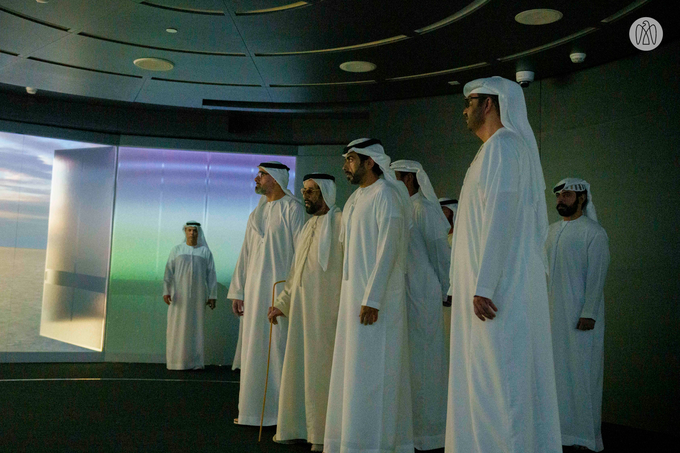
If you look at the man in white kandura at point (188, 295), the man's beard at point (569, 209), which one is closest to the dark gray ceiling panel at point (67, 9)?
the man's beard at point (569, 209)

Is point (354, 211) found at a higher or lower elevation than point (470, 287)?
higher

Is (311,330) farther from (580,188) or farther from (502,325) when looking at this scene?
(580,188)

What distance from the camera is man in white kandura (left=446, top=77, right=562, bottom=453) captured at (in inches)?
95.5

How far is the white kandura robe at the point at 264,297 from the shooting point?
4520mm

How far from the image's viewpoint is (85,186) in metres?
8.72

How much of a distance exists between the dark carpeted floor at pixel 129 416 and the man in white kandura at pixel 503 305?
67.5 inches

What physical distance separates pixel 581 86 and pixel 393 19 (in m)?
2.12

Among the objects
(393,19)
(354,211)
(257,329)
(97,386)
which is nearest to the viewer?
(354,211)

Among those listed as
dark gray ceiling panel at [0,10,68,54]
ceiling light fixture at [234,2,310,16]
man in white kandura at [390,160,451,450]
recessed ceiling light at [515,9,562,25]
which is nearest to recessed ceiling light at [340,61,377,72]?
ceiling light fixture at [234,2,310,16]

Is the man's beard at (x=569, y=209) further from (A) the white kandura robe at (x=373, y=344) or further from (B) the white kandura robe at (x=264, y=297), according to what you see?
(B) the white kandura robe at (x=264, y=297)

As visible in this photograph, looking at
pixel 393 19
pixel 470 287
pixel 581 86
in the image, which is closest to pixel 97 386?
pixel 393 19

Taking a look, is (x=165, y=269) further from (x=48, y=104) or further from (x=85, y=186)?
(x=48, y=104)

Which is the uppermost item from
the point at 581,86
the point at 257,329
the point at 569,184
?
the point at 581,86

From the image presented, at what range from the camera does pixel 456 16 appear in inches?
197
